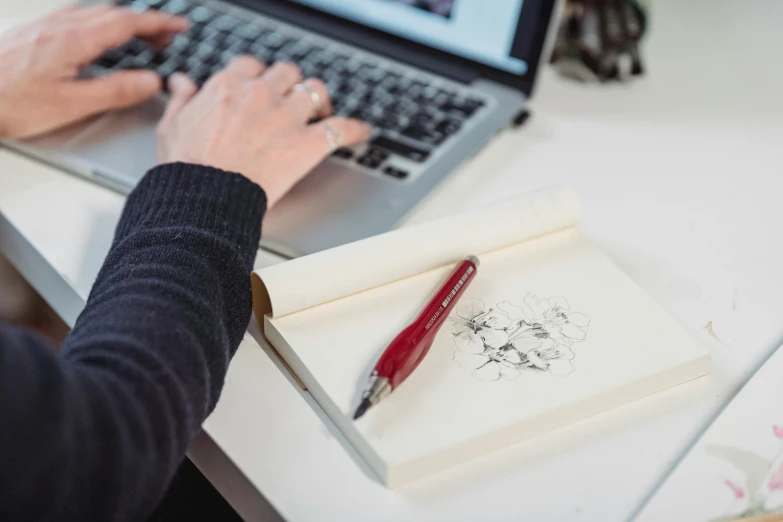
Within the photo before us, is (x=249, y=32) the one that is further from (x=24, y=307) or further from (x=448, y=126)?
(x=24, y=307)

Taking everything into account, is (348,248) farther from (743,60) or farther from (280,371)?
(743,60)

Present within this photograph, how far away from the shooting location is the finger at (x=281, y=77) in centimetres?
65

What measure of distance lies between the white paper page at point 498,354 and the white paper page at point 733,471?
0.12 feet

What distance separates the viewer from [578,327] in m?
0.47

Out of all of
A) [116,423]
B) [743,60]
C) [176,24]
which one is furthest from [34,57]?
[743,60]

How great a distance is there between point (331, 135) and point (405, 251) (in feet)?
0.53

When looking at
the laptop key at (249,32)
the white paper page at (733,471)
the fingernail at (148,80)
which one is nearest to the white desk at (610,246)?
the white paper page at (733,471)

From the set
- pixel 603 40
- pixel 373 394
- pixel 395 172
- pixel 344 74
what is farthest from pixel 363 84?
pixel 373 394

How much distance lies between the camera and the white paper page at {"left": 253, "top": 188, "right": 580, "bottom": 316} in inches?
18.1

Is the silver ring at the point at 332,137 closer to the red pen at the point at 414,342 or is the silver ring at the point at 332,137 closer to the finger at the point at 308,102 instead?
the finger at the point at 308,102

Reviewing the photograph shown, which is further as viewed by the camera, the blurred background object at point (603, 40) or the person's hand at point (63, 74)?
the blurred background object at point (603, 40)

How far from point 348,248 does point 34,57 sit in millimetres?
358

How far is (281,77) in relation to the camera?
66 cm

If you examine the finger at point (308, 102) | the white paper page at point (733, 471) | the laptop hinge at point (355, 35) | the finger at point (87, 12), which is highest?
the laptop hinge at point (355, 35)
